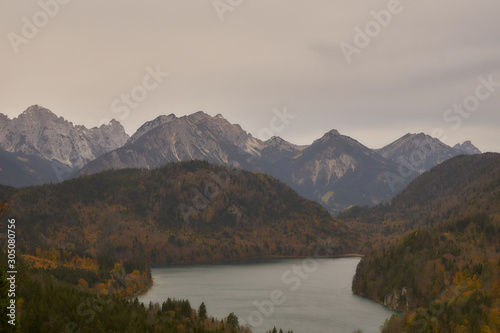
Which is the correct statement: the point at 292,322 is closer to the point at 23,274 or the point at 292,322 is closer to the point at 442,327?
the point at 442,327

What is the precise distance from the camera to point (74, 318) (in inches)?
5108

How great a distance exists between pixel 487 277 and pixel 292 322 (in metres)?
78.4

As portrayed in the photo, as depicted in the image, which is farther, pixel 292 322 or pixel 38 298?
pixel 292 322

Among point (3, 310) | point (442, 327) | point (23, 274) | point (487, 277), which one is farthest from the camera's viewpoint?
point (487, 277)

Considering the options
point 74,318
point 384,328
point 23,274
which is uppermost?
point 23,274

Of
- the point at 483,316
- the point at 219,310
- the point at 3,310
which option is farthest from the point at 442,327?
the point at 3,310

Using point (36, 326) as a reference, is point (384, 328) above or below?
below

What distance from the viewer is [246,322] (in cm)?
17262

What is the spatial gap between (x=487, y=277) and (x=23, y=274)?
167m

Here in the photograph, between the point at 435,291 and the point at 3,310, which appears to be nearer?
the point at 3,310

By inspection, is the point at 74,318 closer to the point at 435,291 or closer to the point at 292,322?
→ the point at 292,322

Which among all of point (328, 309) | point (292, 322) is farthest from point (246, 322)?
point (328, 309)

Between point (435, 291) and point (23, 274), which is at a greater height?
point (23, 274)

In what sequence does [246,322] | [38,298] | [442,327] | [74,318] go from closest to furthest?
1. [74,318]
2. [38,298]
3. [442,327]
4. [246,322]
